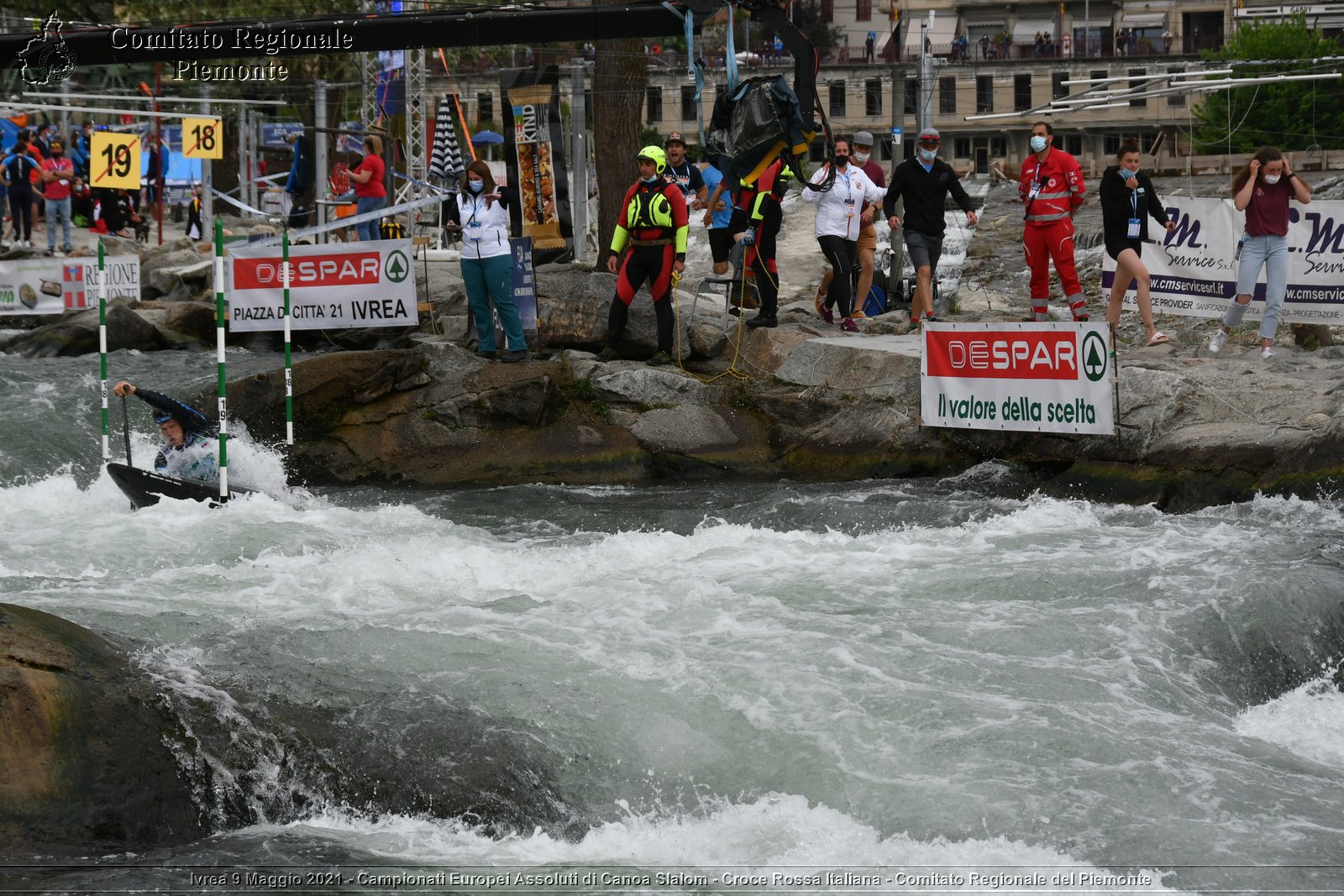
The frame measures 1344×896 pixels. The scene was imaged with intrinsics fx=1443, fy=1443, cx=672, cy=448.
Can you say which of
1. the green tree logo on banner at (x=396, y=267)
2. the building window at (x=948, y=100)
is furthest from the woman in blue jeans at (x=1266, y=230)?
the building window at (x=948, y=100)

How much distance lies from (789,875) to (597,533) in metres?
5.27

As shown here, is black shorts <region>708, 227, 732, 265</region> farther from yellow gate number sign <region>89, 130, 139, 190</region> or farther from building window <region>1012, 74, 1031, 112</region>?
building window <region>1012, 74, 1031, 112</region>

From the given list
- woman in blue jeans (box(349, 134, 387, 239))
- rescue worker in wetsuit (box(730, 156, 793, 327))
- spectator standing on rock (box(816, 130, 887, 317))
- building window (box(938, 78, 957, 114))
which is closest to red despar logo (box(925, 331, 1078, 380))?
rescue worker in wetsuit (box(730, 156, 793, 327))

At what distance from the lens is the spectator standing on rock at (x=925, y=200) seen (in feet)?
43.9

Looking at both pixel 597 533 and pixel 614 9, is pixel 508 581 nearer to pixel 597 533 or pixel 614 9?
pixel 597 533

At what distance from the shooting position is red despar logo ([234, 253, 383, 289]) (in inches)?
580

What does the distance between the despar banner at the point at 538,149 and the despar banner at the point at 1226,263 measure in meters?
5.73

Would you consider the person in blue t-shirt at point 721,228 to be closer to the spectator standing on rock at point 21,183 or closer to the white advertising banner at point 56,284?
the white advertising banner at point 56,284

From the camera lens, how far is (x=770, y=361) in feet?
44.6

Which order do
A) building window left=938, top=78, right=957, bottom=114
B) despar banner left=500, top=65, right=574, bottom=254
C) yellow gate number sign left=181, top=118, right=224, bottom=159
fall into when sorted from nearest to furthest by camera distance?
despar banner left=500, top=65, right=574, bottom=254, yellow gate number sign left=181, top=118, right=224, bottom=159, building window left=938, top=78, right=957, bottom=114

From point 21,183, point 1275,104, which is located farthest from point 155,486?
point 1275,104

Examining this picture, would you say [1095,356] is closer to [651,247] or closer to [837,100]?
[651,247]

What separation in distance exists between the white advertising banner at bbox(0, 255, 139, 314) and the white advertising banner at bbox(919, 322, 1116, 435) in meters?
12.8

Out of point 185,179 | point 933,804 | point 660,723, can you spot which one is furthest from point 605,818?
point 185,179
